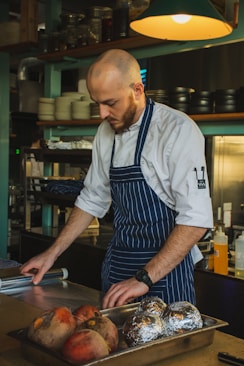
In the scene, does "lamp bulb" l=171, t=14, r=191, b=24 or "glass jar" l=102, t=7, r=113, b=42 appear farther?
"glass jar" l=102, t=7, r=113, b=42

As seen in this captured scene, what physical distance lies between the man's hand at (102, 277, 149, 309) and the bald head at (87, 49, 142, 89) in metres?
0.67

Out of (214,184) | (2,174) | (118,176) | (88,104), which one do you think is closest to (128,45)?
(88,104)

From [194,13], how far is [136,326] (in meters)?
1.35

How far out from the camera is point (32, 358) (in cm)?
Result: 116

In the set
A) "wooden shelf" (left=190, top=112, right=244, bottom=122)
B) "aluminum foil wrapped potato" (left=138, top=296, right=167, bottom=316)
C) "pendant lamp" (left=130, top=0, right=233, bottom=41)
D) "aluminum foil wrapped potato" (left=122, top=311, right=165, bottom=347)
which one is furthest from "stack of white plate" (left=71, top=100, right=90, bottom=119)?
"aluminum foil wrapped potato" (left=122, top=311, right=165, bottom=347)

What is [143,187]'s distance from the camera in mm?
1983

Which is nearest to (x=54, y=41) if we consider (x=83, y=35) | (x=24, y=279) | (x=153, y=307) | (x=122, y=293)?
(x=83, y=35)

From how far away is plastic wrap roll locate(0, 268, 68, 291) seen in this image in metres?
1.88

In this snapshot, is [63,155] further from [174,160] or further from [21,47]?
[174,160]

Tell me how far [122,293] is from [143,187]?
48 cm

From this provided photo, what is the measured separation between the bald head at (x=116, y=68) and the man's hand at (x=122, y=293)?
0.67 meters

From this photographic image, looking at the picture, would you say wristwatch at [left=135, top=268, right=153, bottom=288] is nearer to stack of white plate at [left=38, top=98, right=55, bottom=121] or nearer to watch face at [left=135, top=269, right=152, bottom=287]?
watch face at [left=135, top=269, right=152, bottom=287]

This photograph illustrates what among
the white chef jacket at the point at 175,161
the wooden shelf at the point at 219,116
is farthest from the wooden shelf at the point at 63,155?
the white chef jacket at the point at 175,161

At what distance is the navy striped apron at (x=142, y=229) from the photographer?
6.48 ft
